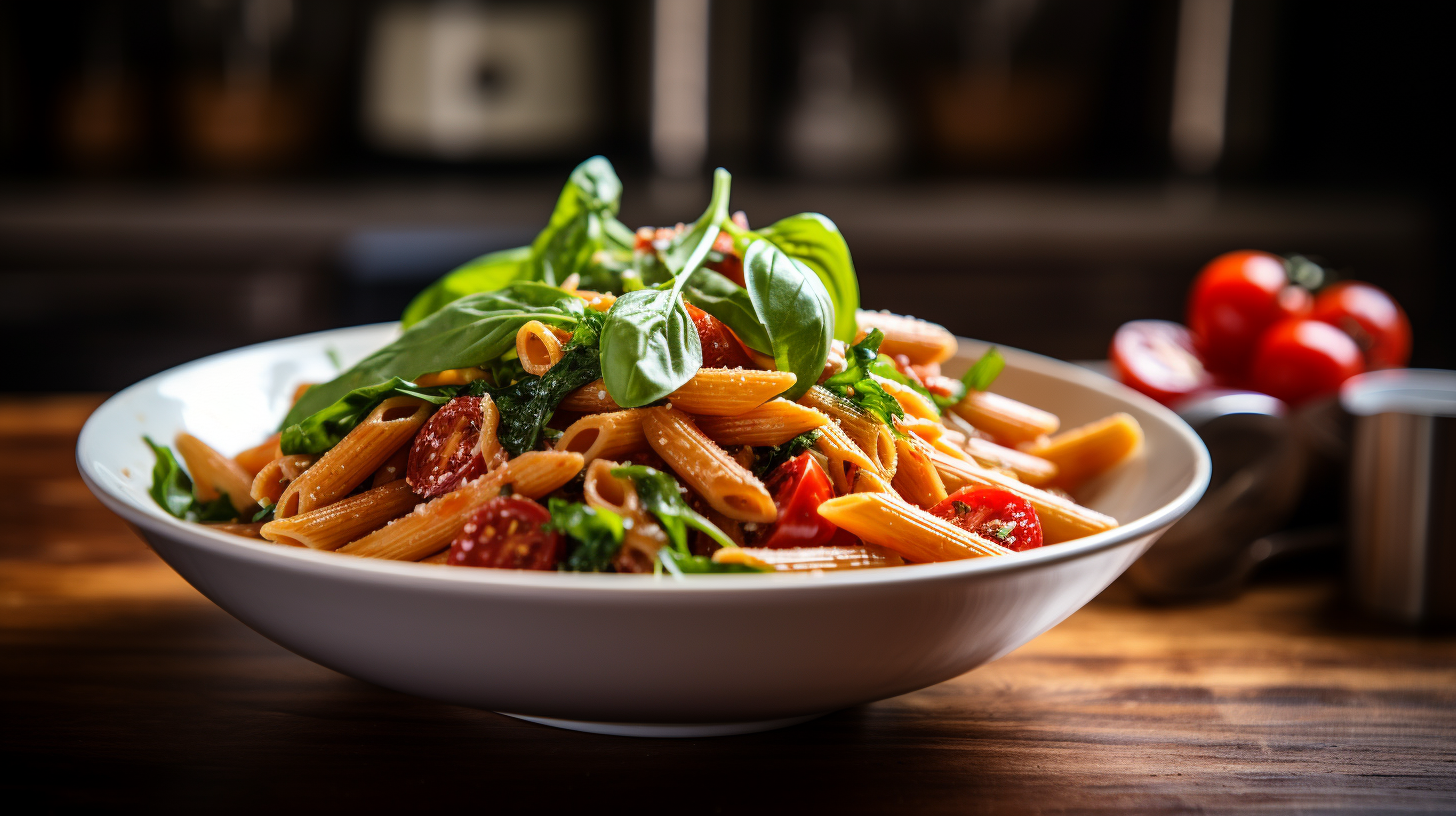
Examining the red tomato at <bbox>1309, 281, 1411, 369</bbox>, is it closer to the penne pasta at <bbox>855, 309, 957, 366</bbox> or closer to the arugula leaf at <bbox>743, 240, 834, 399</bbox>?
the penne pasta at <bbox>855, 309, 957, 366</bbox>

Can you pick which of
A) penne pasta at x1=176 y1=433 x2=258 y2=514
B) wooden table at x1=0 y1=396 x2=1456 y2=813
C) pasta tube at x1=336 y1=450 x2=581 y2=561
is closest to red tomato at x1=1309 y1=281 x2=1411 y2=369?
wooden table at x1=0 y1=396 x2=1456 y2=813

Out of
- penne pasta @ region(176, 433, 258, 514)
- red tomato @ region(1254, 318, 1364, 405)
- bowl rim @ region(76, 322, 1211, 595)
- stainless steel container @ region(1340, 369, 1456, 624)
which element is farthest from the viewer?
red tomato @ region(1254, 318, 1364, 405)

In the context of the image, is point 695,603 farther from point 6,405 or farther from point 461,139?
point 461,139

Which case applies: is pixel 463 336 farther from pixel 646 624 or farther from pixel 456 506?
pixel 646 624

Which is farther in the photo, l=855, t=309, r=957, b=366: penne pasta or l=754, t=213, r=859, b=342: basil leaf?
l=855, t=309, r=957, b=366: penne pasta

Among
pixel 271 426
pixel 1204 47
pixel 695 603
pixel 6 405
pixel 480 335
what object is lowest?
pixel 6 405

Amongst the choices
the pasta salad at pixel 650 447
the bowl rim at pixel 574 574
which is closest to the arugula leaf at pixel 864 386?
the pasta salad at pixel 650 447

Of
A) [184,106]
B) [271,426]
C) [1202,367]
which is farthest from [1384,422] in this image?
[184,106]
